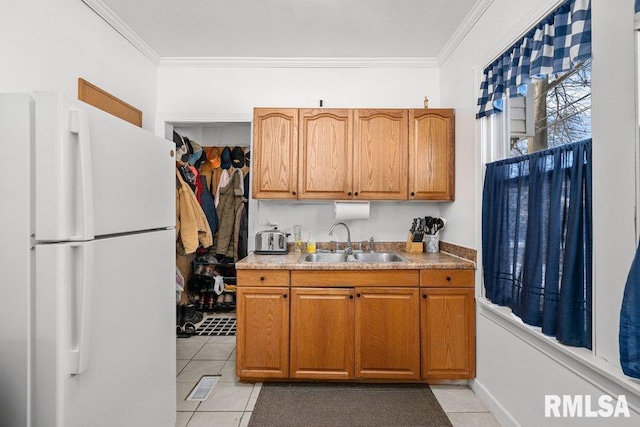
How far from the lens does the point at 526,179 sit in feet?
5.41

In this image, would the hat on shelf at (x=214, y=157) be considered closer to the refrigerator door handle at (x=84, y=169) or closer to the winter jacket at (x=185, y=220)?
the winter jacket at (x=185, y=220)

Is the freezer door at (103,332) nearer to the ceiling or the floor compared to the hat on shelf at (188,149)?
nearer to the floor

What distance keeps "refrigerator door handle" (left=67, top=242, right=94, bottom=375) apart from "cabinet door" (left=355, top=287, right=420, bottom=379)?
1.57 metres

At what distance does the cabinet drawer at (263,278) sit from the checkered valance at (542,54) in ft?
5.68

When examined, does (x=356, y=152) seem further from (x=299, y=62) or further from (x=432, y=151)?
(x=299, y=62)

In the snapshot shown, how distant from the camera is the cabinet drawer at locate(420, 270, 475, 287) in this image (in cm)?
218

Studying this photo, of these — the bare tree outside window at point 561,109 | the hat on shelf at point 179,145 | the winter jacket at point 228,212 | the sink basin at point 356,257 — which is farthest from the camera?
the winter jacket at point 228,212

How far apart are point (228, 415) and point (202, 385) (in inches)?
16.6

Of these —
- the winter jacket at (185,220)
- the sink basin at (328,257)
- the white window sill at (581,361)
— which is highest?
the winter jacket at (185,220)

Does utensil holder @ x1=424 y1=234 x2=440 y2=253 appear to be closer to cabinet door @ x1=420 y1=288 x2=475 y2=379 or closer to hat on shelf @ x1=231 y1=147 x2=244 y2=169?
cabinet door @ x1=420 y1=288 x2=475 y2=379

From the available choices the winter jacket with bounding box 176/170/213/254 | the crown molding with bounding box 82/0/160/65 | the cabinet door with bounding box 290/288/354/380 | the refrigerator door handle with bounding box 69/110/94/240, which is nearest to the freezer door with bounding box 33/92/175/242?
the refrigerator door handle with bounding box 69/110/94/240

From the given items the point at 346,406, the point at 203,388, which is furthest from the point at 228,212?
the point at 346,406

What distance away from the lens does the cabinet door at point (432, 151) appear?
254cm

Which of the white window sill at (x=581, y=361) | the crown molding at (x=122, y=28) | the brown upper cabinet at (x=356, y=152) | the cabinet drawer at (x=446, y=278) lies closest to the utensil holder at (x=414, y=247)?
the brown upper cabinet at (x=356, y=152)
